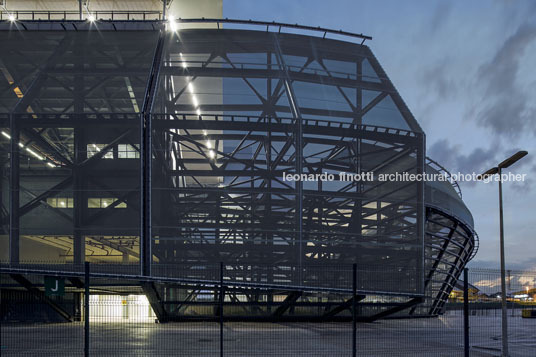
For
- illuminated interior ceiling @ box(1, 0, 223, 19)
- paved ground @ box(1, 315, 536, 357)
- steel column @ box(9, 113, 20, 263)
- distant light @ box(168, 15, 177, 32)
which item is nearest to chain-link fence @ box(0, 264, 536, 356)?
paved ground @ box(1, 315, 536, 357)

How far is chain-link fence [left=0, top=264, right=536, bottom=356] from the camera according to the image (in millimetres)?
15789

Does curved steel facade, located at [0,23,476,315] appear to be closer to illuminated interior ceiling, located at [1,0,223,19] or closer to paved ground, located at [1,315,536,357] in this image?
paved ground, located at [1,315,536,357]

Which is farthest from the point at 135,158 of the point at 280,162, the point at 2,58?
the point at 2,58

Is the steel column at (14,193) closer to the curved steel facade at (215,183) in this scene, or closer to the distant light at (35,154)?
the curved steel facade at (215,183)

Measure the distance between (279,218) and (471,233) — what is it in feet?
53.8

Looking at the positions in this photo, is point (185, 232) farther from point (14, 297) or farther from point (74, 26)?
point (74, 26)

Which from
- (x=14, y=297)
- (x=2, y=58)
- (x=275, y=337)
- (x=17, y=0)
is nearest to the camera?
(x=275, y=337)

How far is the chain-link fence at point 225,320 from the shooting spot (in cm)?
1579

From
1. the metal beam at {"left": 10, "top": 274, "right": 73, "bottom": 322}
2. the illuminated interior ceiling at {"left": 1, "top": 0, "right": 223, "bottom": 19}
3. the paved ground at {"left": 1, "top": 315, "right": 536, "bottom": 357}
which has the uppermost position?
the illuminated interior ceiling at {"left": 1, "top": 0, "right": 223, "bottom": 19}

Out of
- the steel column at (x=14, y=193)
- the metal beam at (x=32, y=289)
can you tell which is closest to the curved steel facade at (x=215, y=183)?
the steel column at (x=14, y=193)

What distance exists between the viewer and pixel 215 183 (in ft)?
69.7

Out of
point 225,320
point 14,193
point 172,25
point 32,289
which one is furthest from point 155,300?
point 172,25

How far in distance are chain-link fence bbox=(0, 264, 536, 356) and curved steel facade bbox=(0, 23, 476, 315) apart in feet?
3.77

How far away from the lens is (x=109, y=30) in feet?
90.2
